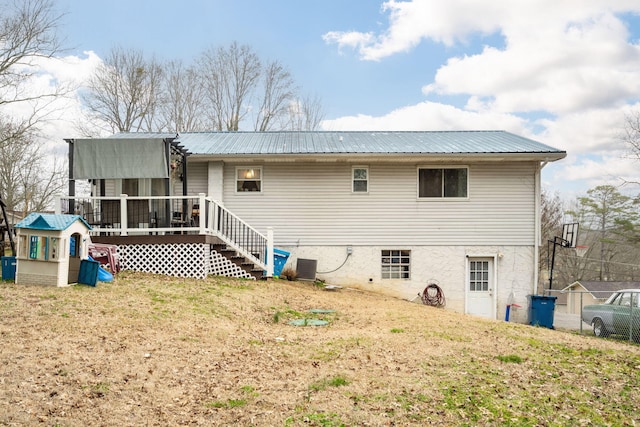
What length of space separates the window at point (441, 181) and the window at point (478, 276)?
220 cm

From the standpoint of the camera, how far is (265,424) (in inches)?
157

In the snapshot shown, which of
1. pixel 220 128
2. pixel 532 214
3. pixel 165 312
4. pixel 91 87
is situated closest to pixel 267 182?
pixel 165 312

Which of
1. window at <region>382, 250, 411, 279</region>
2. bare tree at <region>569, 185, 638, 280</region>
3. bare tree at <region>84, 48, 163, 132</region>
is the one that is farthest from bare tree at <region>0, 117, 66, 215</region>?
bare tree at <region>569, 185, 638, 280</region>

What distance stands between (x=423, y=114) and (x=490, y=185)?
8.89m

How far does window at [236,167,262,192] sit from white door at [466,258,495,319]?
6.65 m

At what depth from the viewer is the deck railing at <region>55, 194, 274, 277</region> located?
1126 centimetres

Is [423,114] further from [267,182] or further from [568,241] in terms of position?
[267,182]

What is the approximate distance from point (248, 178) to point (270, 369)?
362 inches

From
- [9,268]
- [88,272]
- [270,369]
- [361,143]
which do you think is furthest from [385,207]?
[9,268]

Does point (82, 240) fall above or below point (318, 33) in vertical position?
below

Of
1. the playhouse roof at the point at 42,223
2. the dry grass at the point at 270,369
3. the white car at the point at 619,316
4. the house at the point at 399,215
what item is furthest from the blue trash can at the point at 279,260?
the white car at the point at 619,316

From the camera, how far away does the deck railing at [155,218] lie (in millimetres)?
11258

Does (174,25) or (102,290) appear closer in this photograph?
(102,290)

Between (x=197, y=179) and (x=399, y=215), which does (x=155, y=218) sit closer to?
(x=197, y=179)
